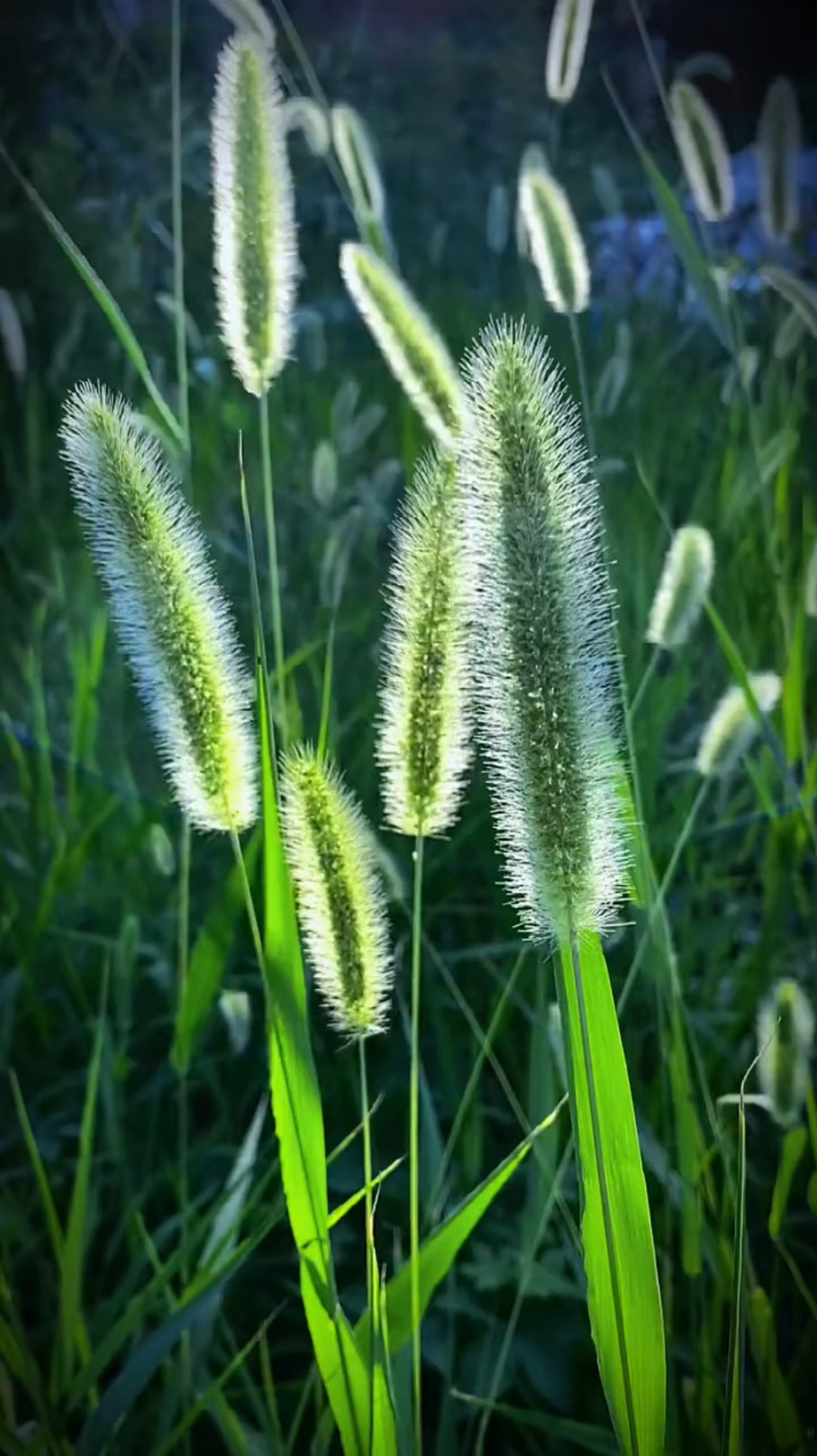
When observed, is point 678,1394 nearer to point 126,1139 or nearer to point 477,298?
point 126,1139

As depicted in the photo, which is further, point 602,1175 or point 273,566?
point 273,566

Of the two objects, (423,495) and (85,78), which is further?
(85,78)

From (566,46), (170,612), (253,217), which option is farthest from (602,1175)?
(566,46)

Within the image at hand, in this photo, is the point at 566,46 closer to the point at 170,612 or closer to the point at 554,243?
the point at 554,243

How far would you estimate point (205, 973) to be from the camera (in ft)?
1.74

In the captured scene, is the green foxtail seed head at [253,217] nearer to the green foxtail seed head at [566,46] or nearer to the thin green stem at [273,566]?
the thin green stem at [273,566]

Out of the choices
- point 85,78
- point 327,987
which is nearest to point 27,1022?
point 327,987

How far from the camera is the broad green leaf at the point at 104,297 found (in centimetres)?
49

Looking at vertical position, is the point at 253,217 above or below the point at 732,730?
above

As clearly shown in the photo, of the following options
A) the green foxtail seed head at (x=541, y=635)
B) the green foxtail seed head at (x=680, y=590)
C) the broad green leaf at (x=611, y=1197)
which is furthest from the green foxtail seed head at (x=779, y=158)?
the broad green leaf at (x=611, y=1197)

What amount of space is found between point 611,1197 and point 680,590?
261mm

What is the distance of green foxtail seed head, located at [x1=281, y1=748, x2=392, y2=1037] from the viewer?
406mm

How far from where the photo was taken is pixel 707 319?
58 centimetres

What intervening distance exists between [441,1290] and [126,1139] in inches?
6.3
